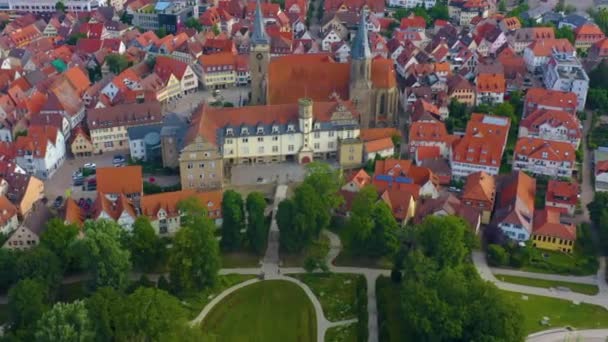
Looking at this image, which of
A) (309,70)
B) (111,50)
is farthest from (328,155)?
(111,50)

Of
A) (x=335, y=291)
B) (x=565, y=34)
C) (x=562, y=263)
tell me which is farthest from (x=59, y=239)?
(x=565, y=34)

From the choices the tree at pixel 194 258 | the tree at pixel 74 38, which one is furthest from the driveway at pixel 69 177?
the tree at pixel 74 38

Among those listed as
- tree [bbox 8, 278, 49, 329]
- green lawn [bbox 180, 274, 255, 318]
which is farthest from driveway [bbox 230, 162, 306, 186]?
tree [bbox 8, 278, 49, 329]

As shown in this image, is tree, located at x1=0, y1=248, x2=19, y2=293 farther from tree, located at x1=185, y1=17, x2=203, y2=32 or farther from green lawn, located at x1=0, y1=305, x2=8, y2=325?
tree, located at x1=185, y1=17, x2=203, y2=32

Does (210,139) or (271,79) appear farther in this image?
(271,79)

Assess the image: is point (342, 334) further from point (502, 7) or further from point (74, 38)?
point (502, 7)

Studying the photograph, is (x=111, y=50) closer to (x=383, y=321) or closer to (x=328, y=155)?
(x=328, y=155)

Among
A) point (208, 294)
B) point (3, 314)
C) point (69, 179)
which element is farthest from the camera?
point (69, 179)
